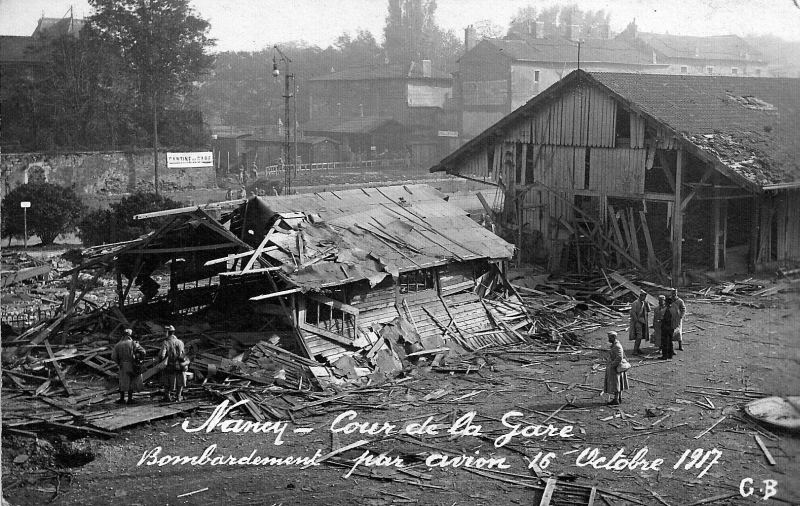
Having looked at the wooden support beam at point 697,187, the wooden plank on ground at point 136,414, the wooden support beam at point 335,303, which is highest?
the wooden support beam at point 697,187

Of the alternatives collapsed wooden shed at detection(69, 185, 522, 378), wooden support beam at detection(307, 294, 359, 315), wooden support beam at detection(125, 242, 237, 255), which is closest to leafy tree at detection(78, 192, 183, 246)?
collapsed wooden shed at detection(69, 185, 522, 378)

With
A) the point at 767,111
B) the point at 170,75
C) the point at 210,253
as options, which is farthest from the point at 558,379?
the point at 170,75

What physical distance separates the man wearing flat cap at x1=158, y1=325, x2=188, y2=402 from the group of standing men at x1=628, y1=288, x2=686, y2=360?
356 inches

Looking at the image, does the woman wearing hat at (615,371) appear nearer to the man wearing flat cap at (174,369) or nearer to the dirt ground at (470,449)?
the dirt ground at (470,449)

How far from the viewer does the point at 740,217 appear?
25875 mm

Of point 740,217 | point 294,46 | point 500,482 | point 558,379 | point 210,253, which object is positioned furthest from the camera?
point 294,46

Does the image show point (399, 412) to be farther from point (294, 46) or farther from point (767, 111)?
point (294, 46)

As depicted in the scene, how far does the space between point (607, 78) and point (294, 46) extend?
7441cm

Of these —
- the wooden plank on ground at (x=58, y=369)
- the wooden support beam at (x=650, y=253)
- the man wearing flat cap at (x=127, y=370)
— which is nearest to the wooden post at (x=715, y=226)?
the wooden support beam at (x=650, y=253)

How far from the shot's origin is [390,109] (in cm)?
7125

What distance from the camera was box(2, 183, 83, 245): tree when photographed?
32.0m

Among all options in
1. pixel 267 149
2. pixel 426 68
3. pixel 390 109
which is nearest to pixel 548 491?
pixel 267 149

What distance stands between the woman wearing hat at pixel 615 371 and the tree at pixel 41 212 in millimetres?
24601

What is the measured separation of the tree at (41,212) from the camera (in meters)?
32.0
